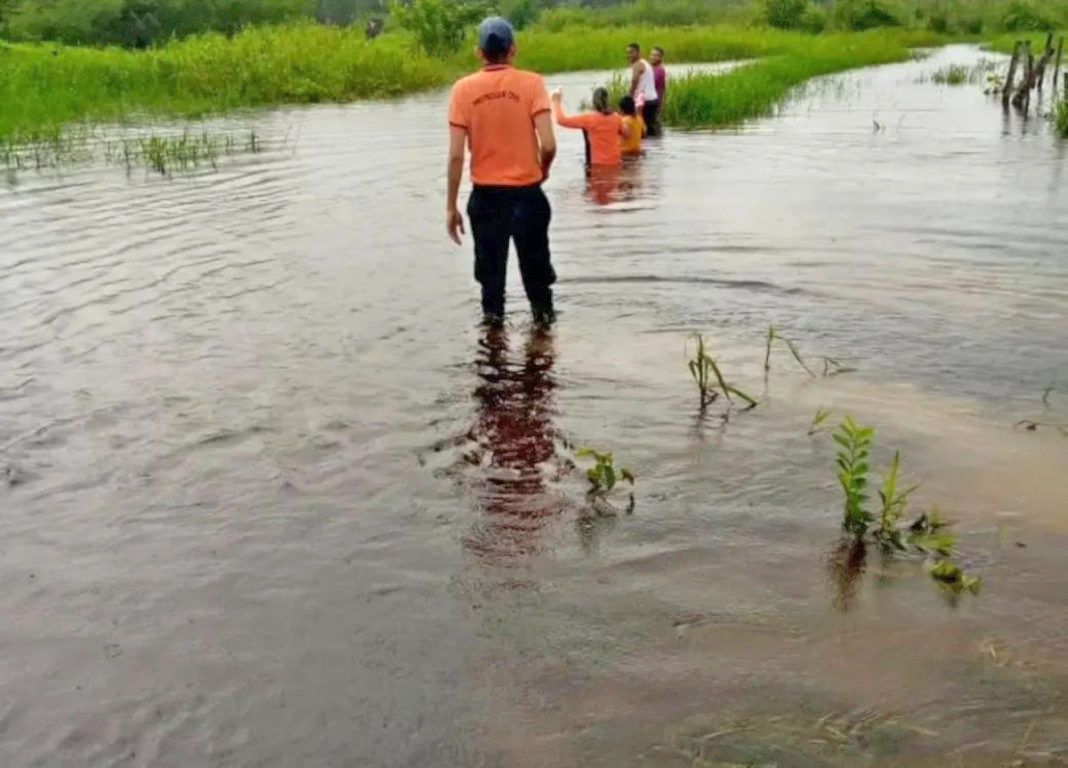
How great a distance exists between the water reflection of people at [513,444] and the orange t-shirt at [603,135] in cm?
697

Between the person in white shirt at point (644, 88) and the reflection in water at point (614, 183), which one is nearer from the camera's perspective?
the reflection in water at point (614, 183)

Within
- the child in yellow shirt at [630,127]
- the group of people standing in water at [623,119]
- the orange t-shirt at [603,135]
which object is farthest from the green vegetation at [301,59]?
A: the orange t-shirt at [603,135]

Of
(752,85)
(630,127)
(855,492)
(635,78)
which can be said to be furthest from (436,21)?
(855,492)

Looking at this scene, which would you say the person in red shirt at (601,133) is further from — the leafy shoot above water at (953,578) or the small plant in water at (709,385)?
the leafy shoot above water at (953,578)

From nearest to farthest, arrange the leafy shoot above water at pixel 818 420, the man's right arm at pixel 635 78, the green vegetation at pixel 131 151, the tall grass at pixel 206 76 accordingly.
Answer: the leafy shoot above water at pixel 818 420
the green vegetation at pixel 131 151
the man's right arm at pixel 635 78
the tall grass at pixel 206 76

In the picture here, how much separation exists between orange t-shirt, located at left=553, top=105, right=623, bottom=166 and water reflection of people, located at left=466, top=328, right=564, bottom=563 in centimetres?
697

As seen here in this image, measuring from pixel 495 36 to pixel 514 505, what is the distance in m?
2.87

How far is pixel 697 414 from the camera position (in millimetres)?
5484

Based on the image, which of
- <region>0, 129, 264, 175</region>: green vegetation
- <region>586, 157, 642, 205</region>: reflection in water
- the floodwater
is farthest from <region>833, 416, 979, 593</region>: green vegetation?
<region>0, 129, 264, 175</region>: green vegetation

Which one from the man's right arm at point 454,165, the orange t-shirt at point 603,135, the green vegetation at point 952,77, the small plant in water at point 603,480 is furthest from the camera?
the green vegetation at point 952,77

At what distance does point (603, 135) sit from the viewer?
13.6 metres

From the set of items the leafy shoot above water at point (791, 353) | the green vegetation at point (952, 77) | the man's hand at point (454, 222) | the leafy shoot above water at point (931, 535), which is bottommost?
the leafy shoot above water at point (931, 535)

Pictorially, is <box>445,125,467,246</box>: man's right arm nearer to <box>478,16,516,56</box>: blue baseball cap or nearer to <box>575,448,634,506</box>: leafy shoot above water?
<box>478,16,516,56</box>: blue baseball cap

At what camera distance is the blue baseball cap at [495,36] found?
5965mm
